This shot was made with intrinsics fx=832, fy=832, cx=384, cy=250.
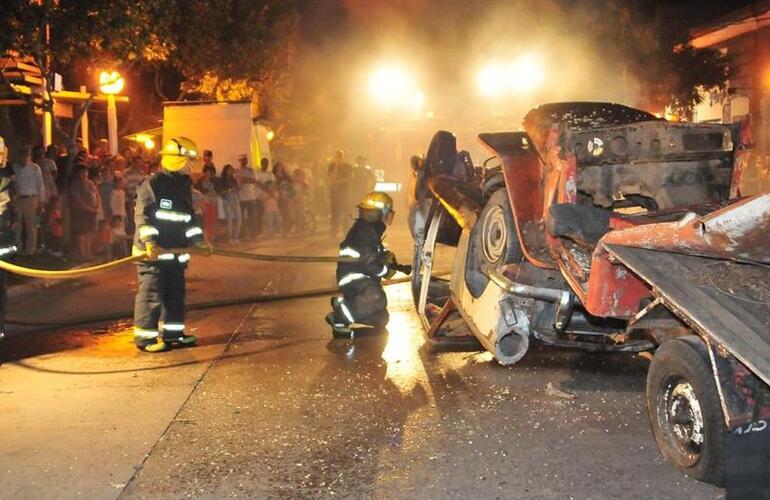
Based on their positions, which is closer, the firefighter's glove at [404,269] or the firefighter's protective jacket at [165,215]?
the firefighter's protective jacket at [165,215]

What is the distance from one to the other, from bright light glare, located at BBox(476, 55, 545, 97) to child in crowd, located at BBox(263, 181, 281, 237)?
623 cm

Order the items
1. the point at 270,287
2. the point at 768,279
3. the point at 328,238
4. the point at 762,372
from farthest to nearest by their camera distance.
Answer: the point at 328,238
the point at 270,287
the point at 768,279
the point at 762,372

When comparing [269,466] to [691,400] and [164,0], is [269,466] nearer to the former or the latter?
[691,400]

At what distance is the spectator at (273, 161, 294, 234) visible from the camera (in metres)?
18.4

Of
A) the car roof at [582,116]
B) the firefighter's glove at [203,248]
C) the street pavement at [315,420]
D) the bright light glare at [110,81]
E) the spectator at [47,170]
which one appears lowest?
the street pavement at [315,420]

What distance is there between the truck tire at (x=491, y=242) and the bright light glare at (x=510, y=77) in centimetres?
1277

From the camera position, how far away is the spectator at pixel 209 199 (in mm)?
15867

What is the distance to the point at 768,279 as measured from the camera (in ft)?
11.9

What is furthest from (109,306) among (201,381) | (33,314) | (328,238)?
(328,238)

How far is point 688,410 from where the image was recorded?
386 cm

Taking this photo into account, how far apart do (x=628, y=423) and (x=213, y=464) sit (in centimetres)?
232

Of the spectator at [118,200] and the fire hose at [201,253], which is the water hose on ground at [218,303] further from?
the spectator at [118,200]

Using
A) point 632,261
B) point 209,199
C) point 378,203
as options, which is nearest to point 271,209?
point 209,199

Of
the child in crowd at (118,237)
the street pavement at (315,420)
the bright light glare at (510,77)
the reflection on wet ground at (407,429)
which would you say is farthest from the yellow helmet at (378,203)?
the bright light glare at (510,77)
